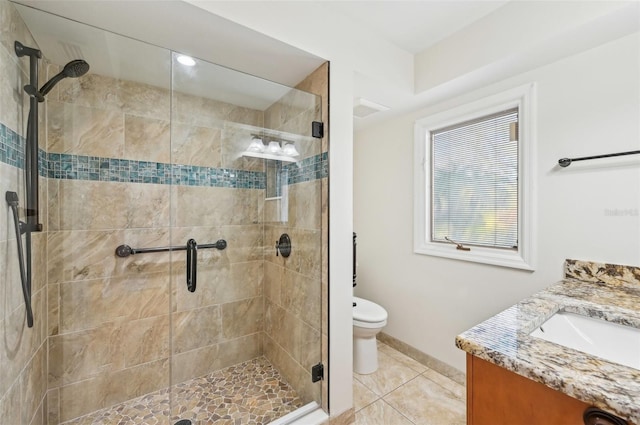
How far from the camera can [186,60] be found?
1.51 meters

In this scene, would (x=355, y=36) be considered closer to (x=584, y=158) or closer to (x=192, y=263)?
(x=584, y=158)

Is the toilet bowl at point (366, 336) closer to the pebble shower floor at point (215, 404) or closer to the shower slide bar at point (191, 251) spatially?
the pebble shower floor at point (215, 404)

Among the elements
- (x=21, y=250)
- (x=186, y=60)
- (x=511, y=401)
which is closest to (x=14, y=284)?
(x=21, y=250)

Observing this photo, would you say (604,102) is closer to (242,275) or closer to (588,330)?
(588,330)

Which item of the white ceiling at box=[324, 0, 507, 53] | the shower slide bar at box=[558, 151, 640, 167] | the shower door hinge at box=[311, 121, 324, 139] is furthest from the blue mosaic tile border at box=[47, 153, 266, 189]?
the shower slide bar at box=[558, 151, 640, 167]

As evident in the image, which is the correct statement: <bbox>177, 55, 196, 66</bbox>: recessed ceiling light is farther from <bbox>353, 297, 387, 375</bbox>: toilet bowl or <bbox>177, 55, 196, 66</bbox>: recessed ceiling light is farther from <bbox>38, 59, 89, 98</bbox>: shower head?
<bbox>353, 297, 387, 375</bbox>: toilet bowl

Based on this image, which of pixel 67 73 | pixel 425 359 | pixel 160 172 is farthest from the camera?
pixel 425 359

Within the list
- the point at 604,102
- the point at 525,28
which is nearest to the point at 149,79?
the point at 525,28

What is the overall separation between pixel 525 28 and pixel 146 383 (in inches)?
126

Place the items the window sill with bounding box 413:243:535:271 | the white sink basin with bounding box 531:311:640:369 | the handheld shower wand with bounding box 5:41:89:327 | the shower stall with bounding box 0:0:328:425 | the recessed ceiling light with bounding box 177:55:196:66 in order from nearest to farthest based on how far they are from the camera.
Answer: the white sink basin with bounding box 531:311:640:369 → the handheld shower wand with bounding box 5:41:89:327 → the recessed ceiling light with bounding box 177:55:196:66 → the shower stall with bounding box 0:0:328:425 → the window sill with bounding box 413:243:535:271

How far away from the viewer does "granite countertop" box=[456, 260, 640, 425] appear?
23.9 inches

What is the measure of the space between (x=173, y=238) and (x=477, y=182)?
214cm

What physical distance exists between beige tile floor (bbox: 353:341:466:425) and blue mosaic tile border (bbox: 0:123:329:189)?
4.98 ft

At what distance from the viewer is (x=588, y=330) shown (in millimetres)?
1070
